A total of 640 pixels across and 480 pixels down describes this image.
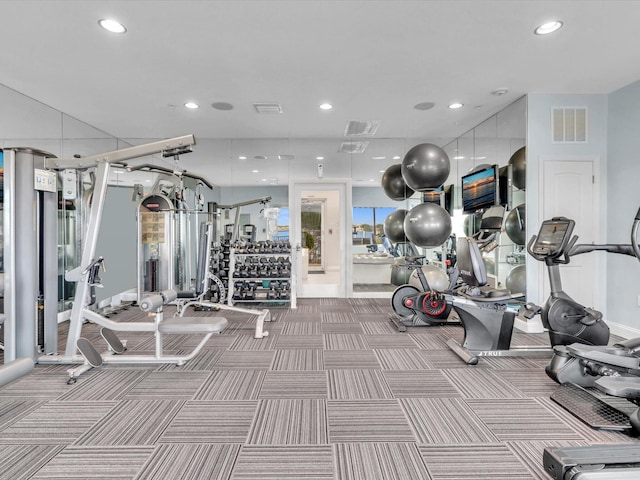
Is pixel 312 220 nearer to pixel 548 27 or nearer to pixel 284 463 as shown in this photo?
pixel 548 27

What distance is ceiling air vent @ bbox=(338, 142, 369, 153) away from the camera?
258 inches

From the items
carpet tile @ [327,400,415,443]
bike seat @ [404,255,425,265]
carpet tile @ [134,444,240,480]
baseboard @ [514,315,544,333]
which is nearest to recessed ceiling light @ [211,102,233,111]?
bike seat @ [404,255,425,265]

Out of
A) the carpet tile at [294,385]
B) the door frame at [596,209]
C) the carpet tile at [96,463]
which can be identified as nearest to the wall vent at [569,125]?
the door frame at [596,209]

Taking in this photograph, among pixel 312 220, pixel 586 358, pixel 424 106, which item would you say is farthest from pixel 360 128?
pixel 586 358

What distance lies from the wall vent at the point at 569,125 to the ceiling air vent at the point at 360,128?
2.42 metres

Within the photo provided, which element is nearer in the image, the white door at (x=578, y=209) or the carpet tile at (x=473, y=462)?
the carpet tile at (x=473, y=462)

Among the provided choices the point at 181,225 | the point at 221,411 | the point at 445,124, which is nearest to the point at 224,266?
the point at 181,225

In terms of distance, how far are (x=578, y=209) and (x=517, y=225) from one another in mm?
770

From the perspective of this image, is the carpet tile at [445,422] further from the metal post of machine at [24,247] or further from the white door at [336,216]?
the white door at [336,216]

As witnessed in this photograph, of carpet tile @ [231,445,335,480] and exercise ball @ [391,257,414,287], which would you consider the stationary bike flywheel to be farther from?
carpet tile @ [231,445,335,480]

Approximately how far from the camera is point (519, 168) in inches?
182

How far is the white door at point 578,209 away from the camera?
453cm

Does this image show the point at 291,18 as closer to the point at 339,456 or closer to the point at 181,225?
the point at 339,456

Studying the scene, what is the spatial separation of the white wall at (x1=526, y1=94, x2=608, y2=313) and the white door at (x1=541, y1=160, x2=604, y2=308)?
65 millimetres
